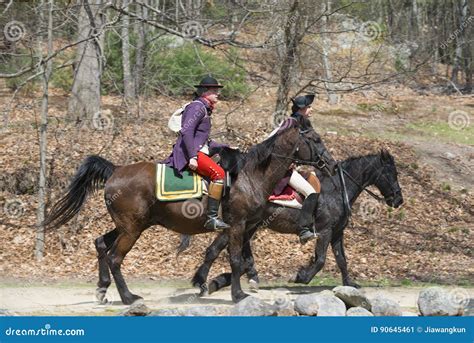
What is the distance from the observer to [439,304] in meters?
9.87

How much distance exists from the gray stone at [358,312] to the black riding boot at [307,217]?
324 centimetres

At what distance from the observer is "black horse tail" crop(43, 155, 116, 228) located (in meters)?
11.8

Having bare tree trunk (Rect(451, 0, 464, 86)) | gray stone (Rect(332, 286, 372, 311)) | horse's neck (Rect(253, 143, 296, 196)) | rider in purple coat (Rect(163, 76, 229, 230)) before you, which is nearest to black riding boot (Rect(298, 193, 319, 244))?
horse's neck (Rect(253, 143, 296, 196))

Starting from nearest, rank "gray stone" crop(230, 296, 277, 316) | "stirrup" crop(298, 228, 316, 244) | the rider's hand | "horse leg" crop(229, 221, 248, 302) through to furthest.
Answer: "gray stone" crop(230, 296, 277, 316) < the rider's hand < "horse leg" crop(229, 221, 248, 302) < "stirrup" crop(298, 228, 316, 244)

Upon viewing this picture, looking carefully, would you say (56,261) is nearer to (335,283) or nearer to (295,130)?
(335,283)

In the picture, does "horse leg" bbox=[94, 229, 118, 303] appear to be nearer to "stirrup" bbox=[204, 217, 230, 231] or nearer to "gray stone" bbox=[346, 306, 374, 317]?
"stirrup" bbox=[204, 217, 230, 231]

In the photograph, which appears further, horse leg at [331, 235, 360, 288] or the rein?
horse leg at [331, 235, 360, 288]

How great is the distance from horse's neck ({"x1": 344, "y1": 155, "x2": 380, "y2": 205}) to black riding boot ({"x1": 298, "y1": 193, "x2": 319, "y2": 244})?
951mm

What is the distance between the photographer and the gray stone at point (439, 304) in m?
9.80

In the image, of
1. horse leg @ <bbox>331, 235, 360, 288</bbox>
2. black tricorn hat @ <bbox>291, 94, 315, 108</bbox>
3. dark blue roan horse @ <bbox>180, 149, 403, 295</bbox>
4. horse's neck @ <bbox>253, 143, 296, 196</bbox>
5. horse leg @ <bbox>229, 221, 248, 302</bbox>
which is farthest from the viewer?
horse leg @ <bbox>331, 235, 360, 288</bbox>

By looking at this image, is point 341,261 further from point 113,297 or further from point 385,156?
point 113,297

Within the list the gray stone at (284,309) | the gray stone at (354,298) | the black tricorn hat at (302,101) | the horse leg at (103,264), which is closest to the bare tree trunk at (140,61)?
the black tricorn hat at (302,101)

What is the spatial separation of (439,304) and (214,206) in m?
3.18

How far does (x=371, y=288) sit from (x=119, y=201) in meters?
4.52
